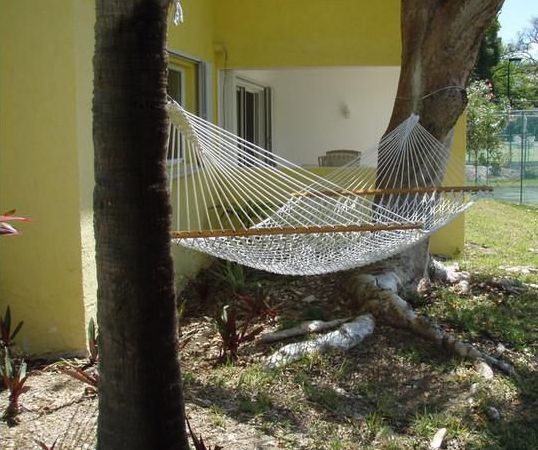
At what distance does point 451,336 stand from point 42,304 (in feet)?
7.58

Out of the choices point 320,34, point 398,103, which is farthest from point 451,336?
point 320,34

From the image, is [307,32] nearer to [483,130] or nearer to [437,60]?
[437,60]

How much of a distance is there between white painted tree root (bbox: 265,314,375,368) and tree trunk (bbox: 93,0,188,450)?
1905mm

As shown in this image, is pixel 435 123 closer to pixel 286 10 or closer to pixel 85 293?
pixel 286 10

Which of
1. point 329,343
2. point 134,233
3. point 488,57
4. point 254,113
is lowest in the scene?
point 329,343

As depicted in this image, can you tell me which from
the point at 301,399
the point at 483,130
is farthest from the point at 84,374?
the point at 483,130

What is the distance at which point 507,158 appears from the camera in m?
14.2

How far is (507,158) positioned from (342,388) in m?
11.4

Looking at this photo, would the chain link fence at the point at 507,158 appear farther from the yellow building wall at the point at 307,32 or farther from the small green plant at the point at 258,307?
the small green plant at the point at 258,307

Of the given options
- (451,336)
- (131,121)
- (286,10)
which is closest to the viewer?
(131,121)

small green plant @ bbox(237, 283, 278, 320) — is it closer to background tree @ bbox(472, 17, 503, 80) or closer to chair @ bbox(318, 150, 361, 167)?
chair @ bbox(318, 150, 361, 167)

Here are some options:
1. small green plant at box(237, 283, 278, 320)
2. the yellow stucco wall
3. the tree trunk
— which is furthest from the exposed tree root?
the tree trunk

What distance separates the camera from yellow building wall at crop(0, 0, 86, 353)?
12.9 ft

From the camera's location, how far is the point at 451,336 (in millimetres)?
4359
